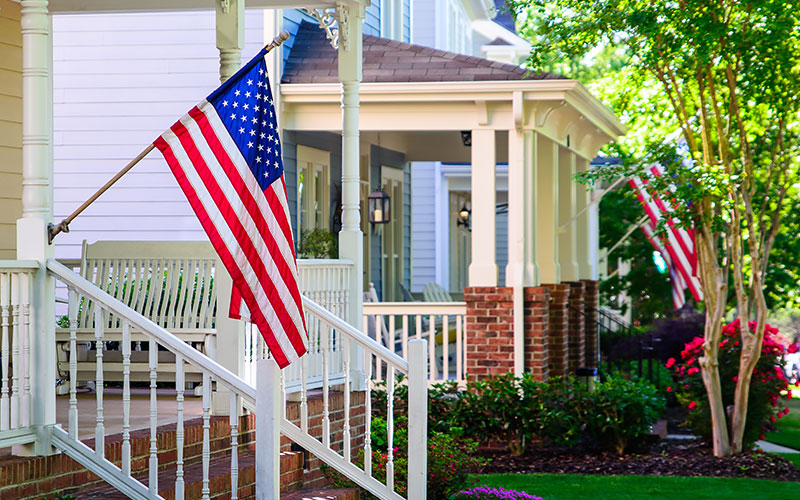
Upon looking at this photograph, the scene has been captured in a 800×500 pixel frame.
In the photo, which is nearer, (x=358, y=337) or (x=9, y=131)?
(x=358, y=337)

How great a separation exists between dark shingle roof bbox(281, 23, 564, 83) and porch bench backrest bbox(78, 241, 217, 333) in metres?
3.22

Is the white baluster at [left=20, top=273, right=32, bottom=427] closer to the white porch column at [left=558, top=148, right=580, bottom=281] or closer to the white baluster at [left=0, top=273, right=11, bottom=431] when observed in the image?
the white baluster at [left=0, top=273, right=11, bottom=431]

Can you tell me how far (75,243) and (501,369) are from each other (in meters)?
4.61

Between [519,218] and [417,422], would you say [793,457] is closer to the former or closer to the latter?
[519,218]

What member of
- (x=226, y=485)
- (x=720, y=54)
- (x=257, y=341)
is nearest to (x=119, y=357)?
(x=257, y=341)

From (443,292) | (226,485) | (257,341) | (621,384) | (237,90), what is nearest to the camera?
(237,90)

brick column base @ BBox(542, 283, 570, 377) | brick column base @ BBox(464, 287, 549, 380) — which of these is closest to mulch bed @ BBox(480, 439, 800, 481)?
brick column base @ BBox(464, 287, 549, 380)

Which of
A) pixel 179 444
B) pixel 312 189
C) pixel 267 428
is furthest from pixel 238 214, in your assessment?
pixel 312 189

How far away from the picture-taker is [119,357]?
30.1ft

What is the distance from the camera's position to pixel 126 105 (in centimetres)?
1233

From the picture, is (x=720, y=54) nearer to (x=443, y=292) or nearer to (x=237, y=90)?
(x=237, y=90)

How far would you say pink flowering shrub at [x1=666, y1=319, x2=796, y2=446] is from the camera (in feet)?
38.3

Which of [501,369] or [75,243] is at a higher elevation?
[75,243]

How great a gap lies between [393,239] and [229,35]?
9940 millimetres
